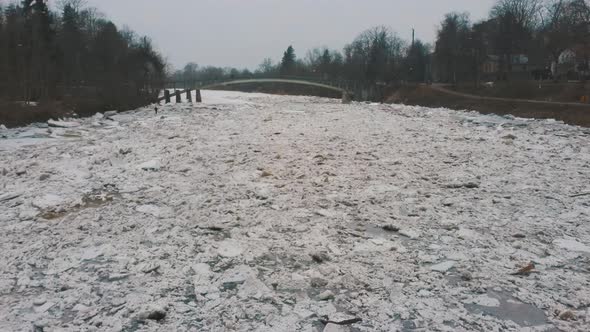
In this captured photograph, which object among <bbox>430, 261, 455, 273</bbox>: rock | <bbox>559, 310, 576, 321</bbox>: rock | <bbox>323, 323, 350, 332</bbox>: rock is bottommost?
<bbox>559, 310, 576, 321</bbox>: rock

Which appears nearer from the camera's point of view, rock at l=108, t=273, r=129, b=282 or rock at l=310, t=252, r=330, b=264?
rock at l=108, t=273, r=129, b=282

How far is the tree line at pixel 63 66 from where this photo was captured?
79.5 feet

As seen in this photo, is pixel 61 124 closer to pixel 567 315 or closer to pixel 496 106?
pixel 567 315

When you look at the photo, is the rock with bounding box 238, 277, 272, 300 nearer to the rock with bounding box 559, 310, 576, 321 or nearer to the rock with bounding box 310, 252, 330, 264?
the rock with bounding box 310, 252, 330, 264

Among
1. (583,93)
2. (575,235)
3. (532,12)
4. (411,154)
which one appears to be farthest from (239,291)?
(532,12)

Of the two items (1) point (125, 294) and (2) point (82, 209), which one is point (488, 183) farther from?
(2) point (82, 209)

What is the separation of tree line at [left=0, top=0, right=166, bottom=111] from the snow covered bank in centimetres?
1512

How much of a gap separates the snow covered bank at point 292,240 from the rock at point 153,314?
0.01 m

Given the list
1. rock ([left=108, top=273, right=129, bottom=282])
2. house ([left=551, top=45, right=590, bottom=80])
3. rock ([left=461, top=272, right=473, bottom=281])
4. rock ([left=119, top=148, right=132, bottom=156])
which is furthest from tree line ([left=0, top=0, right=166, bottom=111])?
house ([left=551, top=45, right=590, bottom=80])

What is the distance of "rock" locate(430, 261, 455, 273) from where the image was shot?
4.64 metres

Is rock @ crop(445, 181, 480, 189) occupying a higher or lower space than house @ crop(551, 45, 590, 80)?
lower

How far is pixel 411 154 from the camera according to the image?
10977 millimetres

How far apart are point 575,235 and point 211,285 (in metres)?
5.17

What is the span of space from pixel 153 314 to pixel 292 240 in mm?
2229
